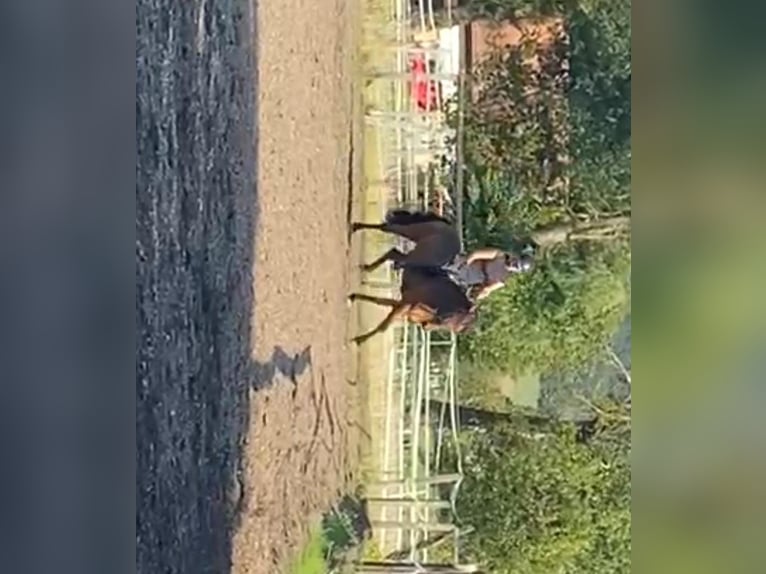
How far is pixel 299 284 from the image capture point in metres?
2.24

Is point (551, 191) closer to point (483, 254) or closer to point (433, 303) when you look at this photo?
point (483, 254)

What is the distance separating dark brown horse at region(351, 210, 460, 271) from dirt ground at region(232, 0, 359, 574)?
0.11 metres

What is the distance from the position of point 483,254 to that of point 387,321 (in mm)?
226

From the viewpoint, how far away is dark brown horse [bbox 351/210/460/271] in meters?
2.22

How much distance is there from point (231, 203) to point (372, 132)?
325mm

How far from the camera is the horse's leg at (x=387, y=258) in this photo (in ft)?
7.38

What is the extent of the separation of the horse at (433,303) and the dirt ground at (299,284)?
12 cm

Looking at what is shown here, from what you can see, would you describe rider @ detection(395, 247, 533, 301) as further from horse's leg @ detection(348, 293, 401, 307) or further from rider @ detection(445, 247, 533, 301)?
horse's leg @ detection(348, 293, 401, 307)
